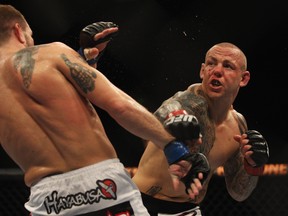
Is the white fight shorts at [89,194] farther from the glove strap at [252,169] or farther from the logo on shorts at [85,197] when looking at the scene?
the glove strap at [252,169]

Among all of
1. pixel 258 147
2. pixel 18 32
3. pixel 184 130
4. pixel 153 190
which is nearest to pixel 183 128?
pixel 184 130

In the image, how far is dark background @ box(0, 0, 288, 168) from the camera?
4289mm

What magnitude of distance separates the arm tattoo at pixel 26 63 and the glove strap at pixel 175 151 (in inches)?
17.3

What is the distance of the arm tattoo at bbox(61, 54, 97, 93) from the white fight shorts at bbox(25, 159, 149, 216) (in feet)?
0.72

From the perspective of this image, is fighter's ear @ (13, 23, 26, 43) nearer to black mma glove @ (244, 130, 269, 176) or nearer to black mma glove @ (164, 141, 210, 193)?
black mma glove @ (164, 141, 210, 193)

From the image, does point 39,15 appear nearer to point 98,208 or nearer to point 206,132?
point 206,132

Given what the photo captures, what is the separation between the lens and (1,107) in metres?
1.61

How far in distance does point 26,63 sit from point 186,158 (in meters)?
0.53

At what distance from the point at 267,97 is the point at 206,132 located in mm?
2032

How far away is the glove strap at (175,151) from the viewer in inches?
60.7

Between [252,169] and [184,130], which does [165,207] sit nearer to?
[252,169]

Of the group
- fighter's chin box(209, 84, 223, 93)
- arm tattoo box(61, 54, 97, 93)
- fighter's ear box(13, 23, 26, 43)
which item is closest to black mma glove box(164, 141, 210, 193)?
arm tattoo box(61, 54, 97, 93)

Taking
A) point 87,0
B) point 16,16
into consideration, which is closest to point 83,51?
point 16,16

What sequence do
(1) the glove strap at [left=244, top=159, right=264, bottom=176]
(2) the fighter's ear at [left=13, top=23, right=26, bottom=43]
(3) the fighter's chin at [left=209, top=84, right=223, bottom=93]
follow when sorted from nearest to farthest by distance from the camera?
(2) the fighter's ear at [left=13, top=23, right=26, bottom=43], (1) the glove strap at [left=244, top=159, right=264, bottom=176], (3) the fighter's chin at [left=209, top=84, right=223, bottom=93]
